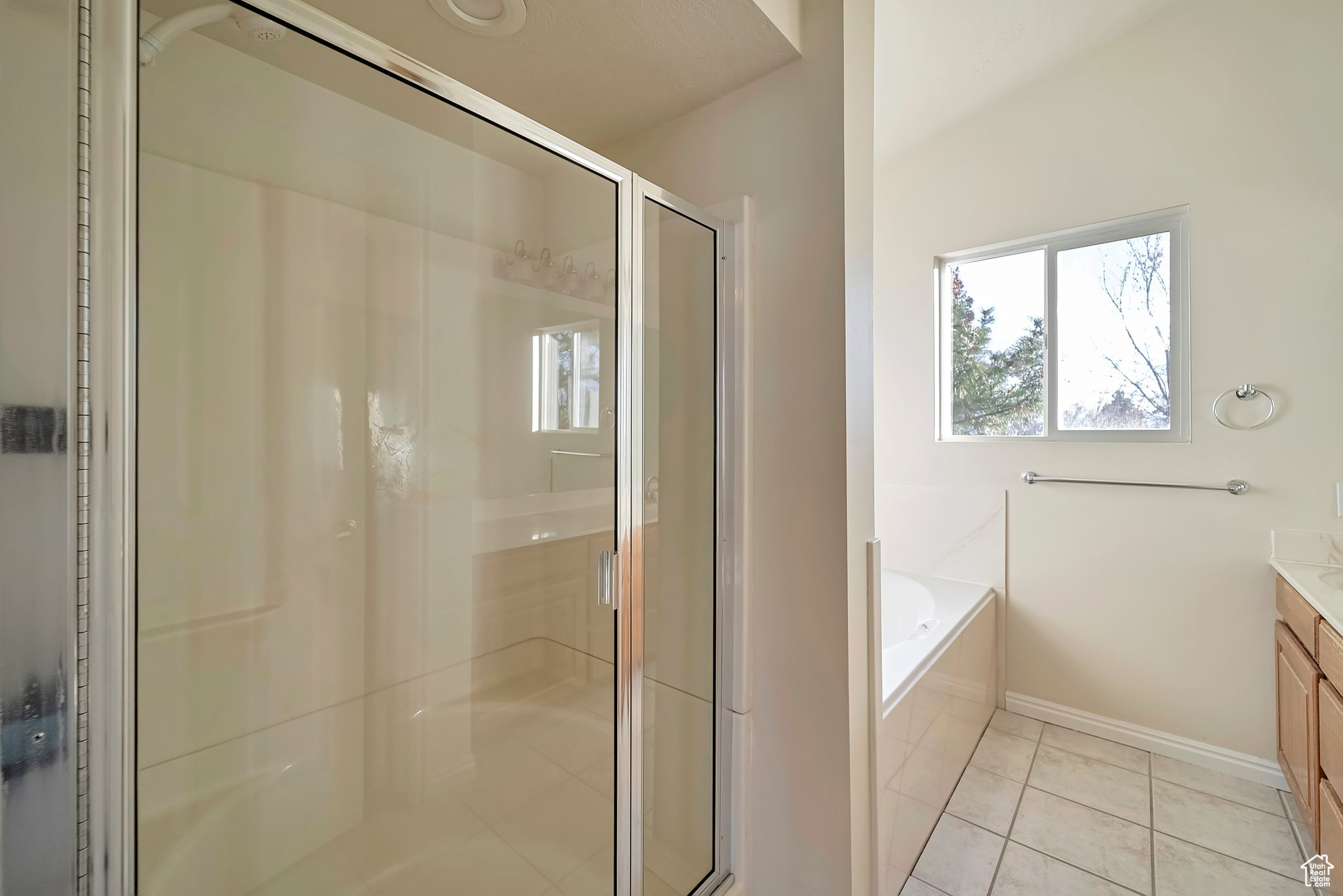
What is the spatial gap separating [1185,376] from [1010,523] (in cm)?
85

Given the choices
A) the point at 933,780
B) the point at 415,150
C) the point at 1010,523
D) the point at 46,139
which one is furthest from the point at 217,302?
the point at 1010,523

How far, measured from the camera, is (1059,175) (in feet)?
7.53

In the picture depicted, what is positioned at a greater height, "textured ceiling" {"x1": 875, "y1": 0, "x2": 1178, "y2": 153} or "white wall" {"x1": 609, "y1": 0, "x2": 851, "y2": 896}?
"textured ceiling" {"x1": 875, "y1": 0, "x2": 1178, "y2": 153}

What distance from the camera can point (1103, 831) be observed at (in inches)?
69.2

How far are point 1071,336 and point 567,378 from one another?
2.40 metres

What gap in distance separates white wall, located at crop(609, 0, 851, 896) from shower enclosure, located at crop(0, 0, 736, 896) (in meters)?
0.20

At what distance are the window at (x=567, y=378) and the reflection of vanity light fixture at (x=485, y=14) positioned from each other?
2.15ft

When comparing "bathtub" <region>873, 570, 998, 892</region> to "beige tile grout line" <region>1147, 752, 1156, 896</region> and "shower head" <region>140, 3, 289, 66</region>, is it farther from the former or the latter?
"shower head" <region>140, 3, 289, 66</region>

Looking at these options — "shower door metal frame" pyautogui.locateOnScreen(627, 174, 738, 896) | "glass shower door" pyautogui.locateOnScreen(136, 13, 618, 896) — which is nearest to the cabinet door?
"shower door metal frame" pyautogui.locateOnScreen(627, 174, 738, 896)

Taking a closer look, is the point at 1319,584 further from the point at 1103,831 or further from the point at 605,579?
the point at 605,579

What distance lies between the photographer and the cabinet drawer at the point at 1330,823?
131 cm

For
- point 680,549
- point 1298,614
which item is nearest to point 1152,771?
point 1298,614

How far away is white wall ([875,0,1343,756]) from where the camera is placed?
1.86m
